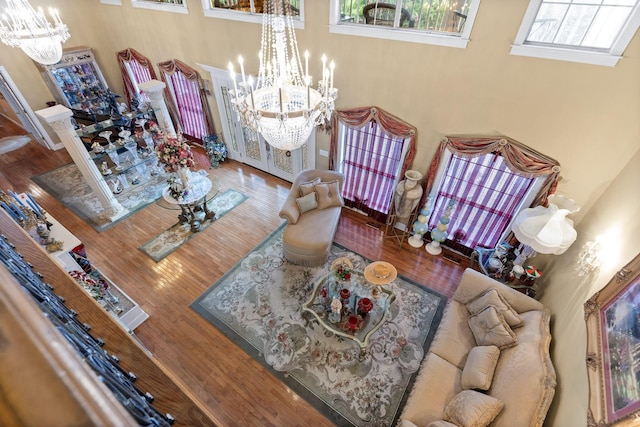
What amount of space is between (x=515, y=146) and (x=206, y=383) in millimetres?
5294

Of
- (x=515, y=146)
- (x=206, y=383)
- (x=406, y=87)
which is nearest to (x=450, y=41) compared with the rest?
(x=406, y=87)

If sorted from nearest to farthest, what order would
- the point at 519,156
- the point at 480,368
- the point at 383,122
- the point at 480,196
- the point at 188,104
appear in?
the point at 480,368
the point at 519,156
the point at 480,196
the point at 383,122
the point at 188,104

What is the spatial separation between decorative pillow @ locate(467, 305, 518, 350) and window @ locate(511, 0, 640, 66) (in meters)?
3.11

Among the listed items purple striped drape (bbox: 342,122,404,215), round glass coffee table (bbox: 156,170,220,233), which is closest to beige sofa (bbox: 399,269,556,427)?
purple striped drape (bbox: 342,122,404,215)

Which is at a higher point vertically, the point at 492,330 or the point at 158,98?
the point at 158,98

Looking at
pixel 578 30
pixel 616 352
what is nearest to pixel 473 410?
pixel 616 352

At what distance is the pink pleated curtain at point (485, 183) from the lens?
4.23 m

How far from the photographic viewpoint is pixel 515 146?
13.9 ft

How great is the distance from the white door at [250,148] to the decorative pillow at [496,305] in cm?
413

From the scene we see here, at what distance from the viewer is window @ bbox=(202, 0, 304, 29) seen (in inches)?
200

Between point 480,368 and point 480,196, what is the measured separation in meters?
2.72

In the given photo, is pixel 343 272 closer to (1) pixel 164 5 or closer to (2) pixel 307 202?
(2) pixel 307 202

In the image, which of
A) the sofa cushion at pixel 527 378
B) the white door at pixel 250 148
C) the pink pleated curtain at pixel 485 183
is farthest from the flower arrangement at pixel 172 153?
the sofa cushion at pixel 527 378

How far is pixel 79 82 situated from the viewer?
859 centimetres
